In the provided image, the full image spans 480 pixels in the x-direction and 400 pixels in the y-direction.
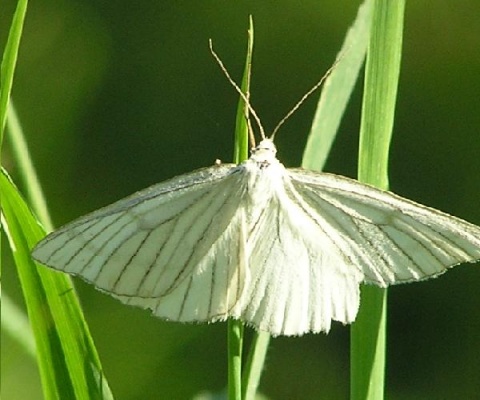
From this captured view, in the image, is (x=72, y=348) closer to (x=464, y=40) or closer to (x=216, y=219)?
(x=216, y=219)

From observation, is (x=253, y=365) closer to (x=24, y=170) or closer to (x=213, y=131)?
(x=24, y=170)

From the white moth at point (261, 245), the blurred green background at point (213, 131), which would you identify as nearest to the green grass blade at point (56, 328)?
the white moth at point (261, 245)

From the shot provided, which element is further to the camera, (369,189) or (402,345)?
(402,345)

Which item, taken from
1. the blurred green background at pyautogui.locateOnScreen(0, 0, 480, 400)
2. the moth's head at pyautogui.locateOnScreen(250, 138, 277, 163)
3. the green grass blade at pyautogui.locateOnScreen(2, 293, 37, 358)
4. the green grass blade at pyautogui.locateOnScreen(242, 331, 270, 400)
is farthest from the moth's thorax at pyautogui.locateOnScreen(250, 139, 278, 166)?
the blurred green background at pyautogui.locateOnScreen(0, 0, 480, 400)

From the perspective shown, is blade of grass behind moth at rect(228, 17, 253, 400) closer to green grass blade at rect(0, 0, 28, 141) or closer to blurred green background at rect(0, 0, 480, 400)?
green grass blade at rect(0, 0, 28, 141)

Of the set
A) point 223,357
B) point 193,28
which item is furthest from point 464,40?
point 223,357

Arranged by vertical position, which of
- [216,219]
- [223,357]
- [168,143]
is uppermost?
[168,143]

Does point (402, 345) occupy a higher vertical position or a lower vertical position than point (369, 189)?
lower
